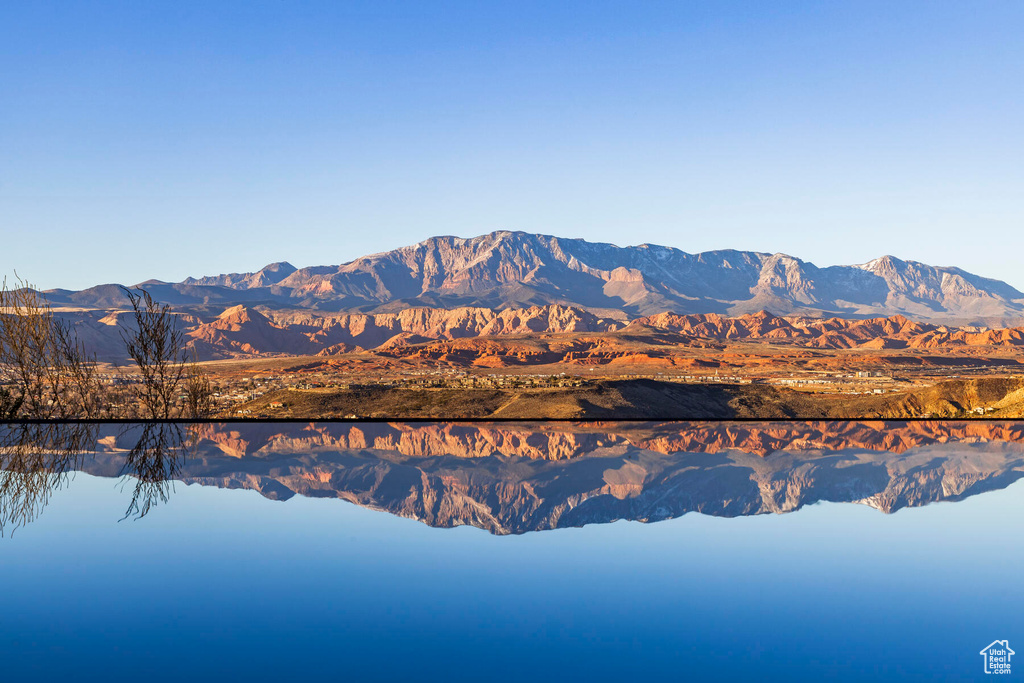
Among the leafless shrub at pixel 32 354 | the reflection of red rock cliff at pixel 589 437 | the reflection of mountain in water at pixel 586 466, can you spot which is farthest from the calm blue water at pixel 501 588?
the leafless shrub at pixel 32 354

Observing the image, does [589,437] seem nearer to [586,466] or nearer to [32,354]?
[586,466]

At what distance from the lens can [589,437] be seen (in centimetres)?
1394

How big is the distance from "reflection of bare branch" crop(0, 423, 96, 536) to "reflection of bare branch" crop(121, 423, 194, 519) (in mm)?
883

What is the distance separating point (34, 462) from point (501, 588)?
9164 millimetres

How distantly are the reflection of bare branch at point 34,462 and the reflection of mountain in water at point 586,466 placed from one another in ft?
1.32

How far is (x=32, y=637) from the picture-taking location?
5129mm

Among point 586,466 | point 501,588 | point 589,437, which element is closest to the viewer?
point 501,588

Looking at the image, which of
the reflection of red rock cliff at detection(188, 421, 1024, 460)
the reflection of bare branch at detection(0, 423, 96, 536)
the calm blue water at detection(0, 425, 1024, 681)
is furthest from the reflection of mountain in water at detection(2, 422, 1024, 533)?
Answer: the reflection of bare branch at detection(0, 423, 96, 536)

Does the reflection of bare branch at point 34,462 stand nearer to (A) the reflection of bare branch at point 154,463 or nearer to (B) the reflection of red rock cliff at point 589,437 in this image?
(A) the reflection of bare branch at point 154,463

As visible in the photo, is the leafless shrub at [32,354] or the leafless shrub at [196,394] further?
the leafless shrub at [196,394]

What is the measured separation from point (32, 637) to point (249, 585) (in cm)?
158

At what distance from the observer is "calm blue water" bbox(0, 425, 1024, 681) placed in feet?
15.8

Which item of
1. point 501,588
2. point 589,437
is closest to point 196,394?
point 589,437

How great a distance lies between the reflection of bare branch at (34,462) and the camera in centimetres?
894
